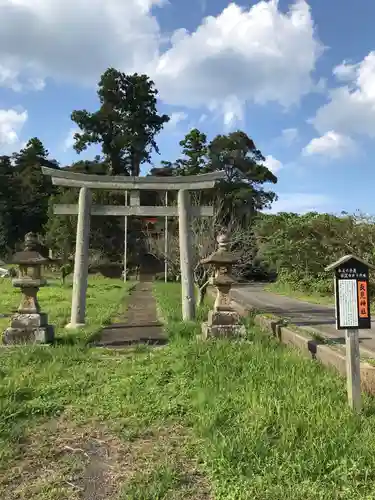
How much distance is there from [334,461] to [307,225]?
21429 millimetres

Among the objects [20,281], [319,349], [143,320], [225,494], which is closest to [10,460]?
[225,494]

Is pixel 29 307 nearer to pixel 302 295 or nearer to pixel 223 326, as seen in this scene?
pixel 223 326

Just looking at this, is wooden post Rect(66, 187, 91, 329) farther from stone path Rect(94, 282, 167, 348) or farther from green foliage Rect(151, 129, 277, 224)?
green foliage Rect(151, 129, 277, 224)

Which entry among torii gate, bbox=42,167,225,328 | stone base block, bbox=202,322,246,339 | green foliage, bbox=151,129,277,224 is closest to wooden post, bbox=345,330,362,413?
stone base block, bbox=202,322,246,339

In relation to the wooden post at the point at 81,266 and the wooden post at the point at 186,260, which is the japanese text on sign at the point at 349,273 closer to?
the wooden post at the point at 186,260

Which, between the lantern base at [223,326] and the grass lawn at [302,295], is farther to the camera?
the grass lawn at [302,295]

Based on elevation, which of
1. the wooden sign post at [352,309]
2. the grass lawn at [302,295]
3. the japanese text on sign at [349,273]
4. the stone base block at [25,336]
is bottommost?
the grass lawn at [302,295]

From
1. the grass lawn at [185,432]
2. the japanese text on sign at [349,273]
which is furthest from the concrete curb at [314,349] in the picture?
the japanese text on sign at [349,273]

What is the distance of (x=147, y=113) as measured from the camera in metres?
45.8

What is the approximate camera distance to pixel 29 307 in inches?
334

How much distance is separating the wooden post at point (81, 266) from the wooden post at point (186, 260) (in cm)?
245

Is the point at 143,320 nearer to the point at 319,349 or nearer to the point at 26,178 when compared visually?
the point at 319,349

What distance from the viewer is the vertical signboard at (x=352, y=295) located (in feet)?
14.5

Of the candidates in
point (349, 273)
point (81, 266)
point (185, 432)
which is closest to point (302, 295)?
point (81, 266)
